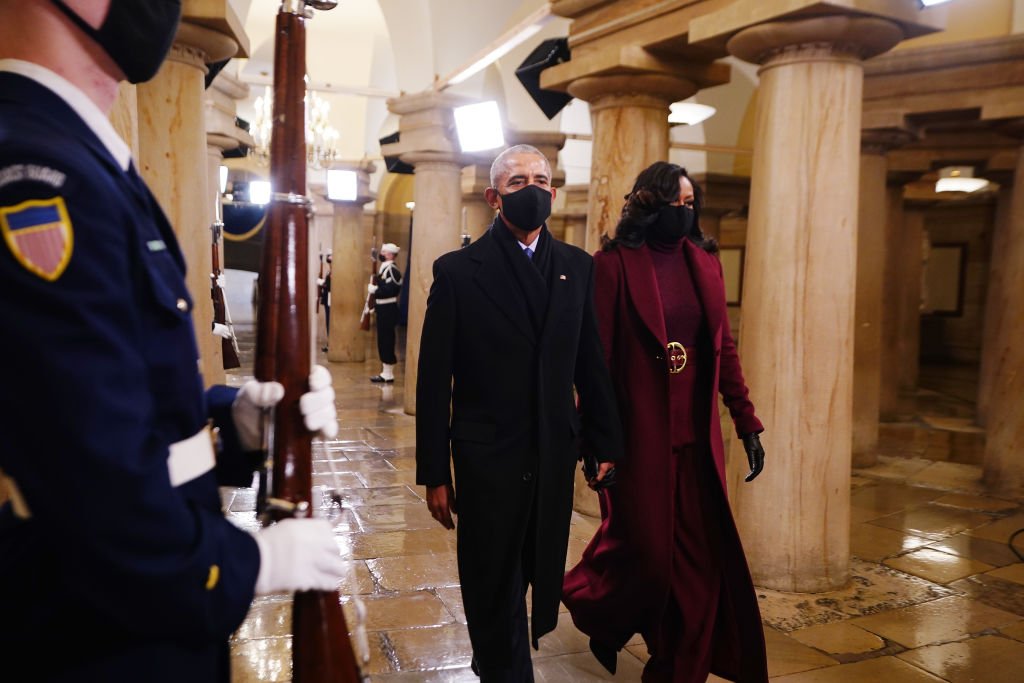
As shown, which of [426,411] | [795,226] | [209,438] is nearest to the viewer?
[209,438]

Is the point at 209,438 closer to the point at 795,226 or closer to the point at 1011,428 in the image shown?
the point at 795,226

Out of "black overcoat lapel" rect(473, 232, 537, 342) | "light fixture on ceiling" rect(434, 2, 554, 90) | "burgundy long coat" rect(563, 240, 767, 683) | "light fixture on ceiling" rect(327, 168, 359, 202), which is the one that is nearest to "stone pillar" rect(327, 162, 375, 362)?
"light fixture on ceiling" rect(327, 168, 359, 202)

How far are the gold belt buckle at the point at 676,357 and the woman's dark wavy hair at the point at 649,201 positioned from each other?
0.42 metres

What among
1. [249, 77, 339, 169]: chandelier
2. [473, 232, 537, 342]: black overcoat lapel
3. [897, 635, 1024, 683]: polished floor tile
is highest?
[249, 77, 339, 169]: chandelier

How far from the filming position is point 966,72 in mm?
6625

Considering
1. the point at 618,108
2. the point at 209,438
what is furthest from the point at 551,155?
the point at 209,438

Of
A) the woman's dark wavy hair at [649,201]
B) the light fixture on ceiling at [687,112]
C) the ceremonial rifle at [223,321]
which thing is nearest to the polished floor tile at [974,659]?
the woman's dark wavy hair at [649,201]

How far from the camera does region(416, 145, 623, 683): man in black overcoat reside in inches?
103

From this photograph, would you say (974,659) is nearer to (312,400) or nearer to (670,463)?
(670,463)

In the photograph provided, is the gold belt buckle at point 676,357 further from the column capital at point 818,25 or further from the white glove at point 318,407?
the white glove at point 318,407

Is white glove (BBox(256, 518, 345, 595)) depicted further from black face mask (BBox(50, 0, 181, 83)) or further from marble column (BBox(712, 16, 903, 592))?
marble column (BBox(712, 16, 903, 592))

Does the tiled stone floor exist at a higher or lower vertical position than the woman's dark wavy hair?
lower

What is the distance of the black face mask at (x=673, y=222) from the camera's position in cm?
310

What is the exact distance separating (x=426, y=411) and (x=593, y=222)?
3.06 metres
